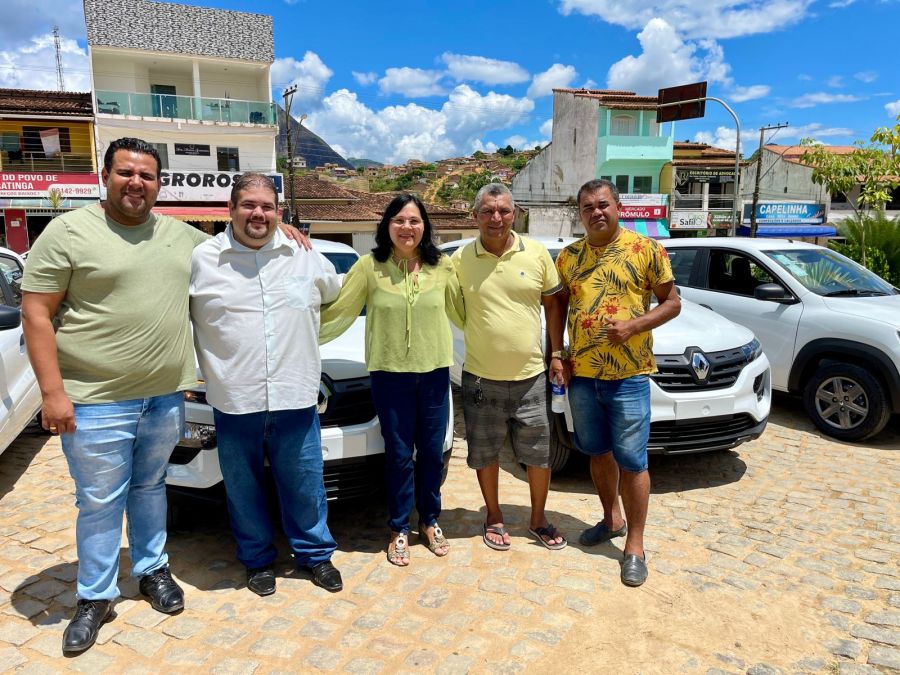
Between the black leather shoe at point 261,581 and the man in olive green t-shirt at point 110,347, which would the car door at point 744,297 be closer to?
the black leather shoe at point 261,581

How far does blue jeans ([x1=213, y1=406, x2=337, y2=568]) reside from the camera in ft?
9.43

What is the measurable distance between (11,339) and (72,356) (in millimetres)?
2480

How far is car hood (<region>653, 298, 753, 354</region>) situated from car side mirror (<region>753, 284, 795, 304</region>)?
93 centimetres

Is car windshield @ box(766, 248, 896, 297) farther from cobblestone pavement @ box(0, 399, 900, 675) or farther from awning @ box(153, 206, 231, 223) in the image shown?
awning @ box(153, 206, 231, 223)

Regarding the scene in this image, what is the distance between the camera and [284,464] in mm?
2945

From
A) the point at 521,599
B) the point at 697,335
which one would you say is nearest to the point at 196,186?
the point at 697,335

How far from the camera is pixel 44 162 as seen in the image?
25.0 m

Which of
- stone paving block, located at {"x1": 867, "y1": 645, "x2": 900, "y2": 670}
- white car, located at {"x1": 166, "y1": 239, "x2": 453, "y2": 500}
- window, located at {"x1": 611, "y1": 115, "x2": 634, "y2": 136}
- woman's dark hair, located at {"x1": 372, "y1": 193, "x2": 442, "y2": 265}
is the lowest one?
stone paving block, located at {"x1": 867, "y1": 645, "x2": 900, "y2": 670}

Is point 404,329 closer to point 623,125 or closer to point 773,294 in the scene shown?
point 773,294

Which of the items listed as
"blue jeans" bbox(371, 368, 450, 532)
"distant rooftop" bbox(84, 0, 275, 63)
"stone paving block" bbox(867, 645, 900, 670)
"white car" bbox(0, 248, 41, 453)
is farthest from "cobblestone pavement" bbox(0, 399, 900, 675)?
"distant rooftop" bbox(84, 0, 275, 63)

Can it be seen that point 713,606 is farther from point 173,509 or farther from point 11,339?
point 11,339

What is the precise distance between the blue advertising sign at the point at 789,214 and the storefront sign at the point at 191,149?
1101 inches

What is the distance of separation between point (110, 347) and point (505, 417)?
1.87m

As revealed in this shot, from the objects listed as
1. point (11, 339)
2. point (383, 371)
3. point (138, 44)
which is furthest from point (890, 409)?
point (138, 44)
